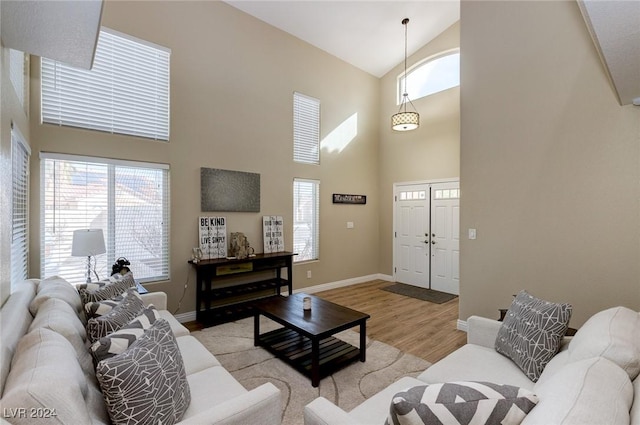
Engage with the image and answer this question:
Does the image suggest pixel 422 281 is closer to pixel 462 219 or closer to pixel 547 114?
pixel 462 219

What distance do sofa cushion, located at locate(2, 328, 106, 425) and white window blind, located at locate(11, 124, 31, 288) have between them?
54.5 inches

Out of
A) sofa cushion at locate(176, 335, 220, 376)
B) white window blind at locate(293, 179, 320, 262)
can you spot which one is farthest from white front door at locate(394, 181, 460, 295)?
sofa cushion at locate(176, 335, 220, 376)

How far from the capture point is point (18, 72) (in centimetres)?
249

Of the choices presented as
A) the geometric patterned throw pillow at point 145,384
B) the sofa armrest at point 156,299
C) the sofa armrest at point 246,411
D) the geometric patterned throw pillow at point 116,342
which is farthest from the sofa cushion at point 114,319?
the sofa armrest at point 156,299

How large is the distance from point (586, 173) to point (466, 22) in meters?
2.17

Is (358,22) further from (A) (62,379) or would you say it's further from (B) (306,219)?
(A) (62,379)

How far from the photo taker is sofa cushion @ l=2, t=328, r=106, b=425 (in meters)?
0.90

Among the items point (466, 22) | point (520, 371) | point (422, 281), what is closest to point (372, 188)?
point (422, 281)

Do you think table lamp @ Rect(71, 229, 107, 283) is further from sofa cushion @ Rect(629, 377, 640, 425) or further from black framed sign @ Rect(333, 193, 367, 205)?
black framed sign @ Rect(333, 193, 367, 205)

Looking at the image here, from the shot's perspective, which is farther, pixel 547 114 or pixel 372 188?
pixel 372 188

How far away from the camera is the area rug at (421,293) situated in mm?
5051

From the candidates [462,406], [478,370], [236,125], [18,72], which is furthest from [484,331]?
[18,72]

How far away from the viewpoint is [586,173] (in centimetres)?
279

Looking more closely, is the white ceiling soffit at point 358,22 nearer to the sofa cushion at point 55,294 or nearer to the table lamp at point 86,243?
the table lamp at point 86,243
